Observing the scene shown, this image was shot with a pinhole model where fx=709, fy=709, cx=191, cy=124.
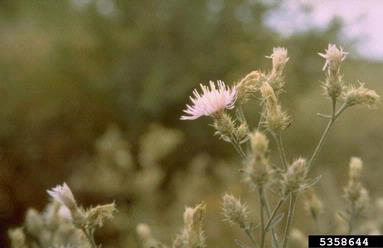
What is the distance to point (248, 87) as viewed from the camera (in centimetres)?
145

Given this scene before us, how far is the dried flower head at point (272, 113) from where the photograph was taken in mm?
1385

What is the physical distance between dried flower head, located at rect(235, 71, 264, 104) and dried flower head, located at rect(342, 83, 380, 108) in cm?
18

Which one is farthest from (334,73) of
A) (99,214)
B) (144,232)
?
(144,232)

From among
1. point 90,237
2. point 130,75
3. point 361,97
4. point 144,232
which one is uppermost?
point 130,75

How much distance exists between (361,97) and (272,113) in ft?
0.66

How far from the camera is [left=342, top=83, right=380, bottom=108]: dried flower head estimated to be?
1.45m

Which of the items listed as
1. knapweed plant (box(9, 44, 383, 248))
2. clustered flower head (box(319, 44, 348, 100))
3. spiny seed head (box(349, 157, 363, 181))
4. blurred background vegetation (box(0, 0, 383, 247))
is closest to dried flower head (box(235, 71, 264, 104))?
knapweed plant (box(9, 44, 383, 248))

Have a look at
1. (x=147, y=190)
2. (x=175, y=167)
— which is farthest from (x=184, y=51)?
(x=147, y=190)

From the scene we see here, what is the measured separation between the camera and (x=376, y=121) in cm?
741

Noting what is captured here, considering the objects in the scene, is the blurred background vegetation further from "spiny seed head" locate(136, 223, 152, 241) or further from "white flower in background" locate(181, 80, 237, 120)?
"white flower in background" locate(181, 80, 237, 120)

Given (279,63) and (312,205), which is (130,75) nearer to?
(312,205)

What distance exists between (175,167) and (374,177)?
2365mm

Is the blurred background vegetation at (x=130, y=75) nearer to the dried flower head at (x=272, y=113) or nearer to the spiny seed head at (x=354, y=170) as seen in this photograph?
the spiny seed head at (x=354, y=170)

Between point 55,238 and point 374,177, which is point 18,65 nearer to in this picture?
point 374,177
